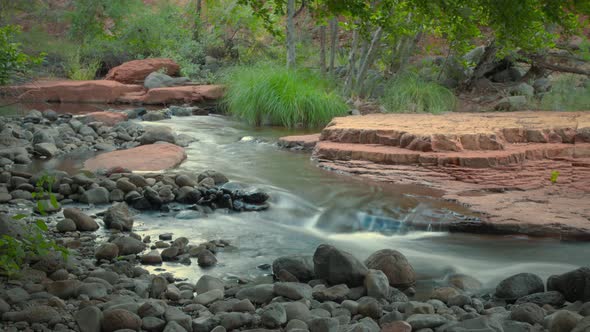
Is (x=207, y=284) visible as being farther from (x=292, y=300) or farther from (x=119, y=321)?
(x=119, y=321)

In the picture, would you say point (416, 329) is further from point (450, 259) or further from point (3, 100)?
point (3, 100)

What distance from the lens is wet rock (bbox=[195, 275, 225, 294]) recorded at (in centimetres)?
356

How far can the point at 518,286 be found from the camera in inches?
144

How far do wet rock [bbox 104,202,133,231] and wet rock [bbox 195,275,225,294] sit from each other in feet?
4.72

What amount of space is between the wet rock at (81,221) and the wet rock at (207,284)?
5.12ft

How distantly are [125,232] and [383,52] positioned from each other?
9497 mm

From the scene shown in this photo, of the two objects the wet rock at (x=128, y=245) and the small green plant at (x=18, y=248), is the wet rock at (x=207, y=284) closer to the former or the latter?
the small green plant at (x=18, y=248)

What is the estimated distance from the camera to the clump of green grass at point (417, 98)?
1120 cm

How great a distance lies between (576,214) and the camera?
4.77 metres

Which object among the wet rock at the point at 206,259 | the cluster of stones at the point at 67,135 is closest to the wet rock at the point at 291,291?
the wet rock at the point at 206,259

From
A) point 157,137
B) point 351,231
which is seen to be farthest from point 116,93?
point 351,231

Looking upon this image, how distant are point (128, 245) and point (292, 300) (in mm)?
1364

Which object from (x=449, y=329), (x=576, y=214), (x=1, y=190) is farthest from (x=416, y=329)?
(x=1, y=190)

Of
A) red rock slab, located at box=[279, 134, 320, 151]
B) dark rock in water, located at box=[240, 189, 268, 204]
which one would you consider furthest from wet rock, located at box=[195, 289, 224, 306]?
red rock slab, located at box=[279, 134, 320, 151]
